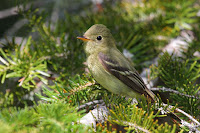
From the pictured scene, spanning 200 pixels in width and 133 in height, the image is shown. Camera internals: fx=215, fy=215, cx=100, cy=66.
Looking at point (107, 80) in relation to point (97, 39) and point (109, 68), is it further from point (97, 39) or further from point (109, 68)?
point (97, 39)

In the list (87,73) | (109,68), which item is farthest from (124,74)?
(87,73)

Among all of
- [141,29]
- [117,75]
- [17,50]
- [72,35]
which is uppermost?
[141,29]

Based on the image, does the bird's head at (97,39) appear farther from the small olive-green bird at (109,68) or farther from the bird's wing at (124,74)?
the bird's wing at (124,74)

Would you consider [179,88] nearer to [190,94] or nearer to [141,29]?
[190,94]

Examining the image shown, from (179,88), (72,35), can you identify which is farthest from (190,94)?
(72,35)

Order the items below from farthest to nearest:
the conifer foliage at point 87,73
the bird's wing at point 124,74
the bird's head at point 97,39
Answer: the bird's head at point 97,39
the bird's wing at point 124,74
the conifer foliage at point 87,73

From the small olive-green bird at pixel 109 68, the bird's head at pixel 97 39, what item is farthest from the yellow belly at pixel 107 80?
the bird's head at pixel 97 39

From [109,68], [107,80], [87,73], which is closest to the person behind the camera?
[107,80]

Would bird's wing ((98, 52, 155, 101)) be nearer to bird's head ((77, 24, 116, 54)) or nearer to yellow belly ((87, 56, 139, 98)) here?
yellow belly ((87, 56, 139, 98))
